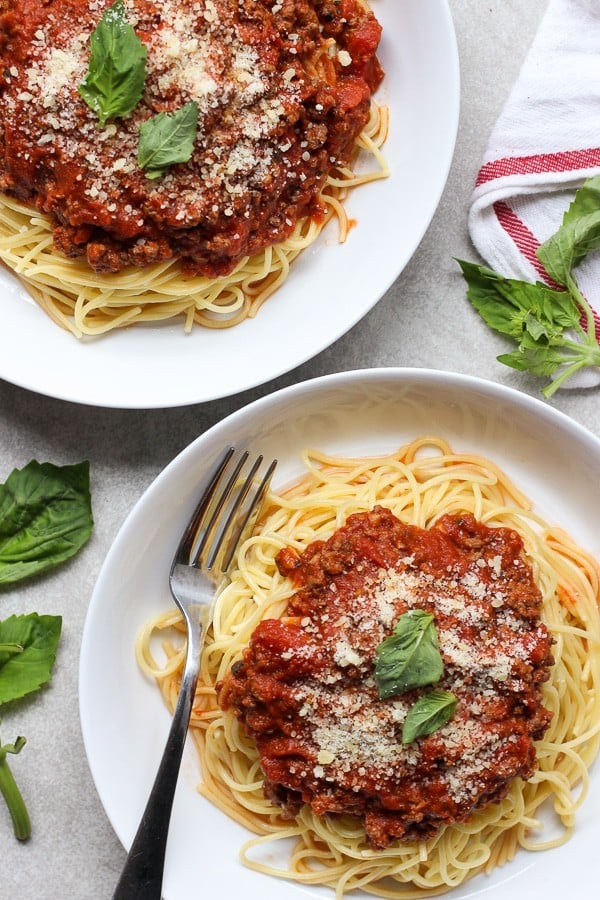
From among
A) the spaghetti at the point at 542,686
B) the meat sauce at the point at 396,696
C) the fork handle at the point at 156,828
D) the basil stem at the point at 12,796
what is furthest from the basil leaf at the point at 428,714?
the basil stem at the point at 12,796

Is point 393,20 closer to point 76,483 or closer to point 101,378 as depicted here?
point 101,378

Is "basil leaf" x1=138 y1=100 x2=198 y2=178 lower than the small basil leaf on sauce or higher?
higher

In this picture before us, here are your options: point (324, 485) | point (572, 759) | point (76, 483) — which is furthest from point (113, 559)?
point (572, 759)

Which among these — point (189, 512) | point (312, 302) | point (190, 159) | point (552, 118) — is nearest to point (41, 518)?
point (189, 512)

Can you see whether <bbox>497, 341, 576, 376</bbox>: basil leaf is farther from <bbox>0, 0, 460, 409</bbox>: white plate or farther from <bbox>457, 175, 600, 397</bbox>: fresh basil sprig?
<bbox>0, 0, 460, 409</bbox>: white plate

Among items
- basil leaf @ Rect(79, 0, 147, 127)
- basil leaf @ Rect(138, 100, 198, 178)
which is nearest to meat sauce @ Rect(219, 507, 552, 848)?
basil leaf @ Rect(138, 100, 198, 178)

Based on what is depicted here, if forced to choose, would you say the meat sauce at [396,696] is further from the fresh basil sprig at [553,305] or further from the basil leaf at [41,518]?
the basil leaf at [41,518]
